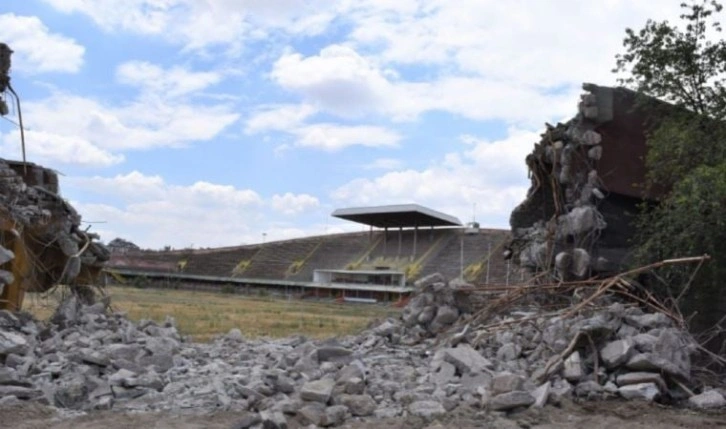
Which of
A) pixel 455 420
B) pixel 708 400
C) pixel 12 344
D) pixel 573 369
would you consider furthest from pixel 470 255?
pixel 455 420

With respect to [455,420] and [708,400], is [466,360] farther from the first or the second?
[708,400]

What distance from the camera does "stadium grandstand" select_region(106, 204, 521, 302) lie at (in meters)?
46.1

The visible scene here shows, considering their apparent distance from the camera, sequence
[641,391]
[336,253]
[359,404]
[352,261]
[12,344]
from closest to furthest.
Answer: [359,404]
[641,391]
[12,344]
[352,261]
[336,253]

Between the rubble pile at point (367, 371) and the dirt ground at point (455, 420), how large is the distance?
7.3 inches

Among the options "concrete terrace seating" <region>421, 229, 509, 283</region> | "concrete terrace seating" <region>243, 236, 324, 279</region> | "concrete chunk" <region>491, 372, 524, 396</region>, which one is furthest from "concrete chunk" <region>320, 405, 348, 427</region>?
"concrete terrace seating" <region>243, 236, 324, 279</region>

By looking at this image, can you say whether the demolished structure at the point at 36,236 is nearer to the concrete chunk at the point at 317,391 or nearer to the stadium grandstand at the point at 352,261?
the concrete chunk at the point at 317,391

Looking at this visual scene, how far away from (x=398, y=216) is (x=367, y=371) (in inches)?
1624

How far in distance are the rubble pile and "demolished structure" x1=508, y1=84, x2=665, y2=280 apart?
2.89 metres

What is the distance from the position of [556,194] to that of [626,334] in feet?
18.2

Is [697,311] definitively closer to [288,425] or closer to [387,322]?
[387,322]

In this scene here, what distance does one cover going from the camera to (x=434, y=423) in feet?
24.2

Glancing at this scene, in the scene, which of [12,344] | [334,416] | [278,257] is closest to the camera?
[334,416]

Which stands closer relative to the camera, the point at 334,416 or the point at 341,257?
the point at 334,416

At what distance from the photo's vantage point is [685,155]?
12383mm
